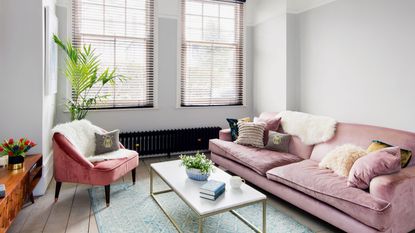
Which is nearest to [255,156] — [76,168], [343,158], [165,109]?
[343,158]

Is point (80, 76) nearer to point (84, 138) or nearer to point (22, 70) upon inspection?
point (22, 70)

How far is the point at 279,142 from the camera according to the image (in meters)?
3.73

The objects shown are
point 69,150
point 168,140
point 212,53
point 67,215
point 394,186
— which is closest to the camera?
point 394,186

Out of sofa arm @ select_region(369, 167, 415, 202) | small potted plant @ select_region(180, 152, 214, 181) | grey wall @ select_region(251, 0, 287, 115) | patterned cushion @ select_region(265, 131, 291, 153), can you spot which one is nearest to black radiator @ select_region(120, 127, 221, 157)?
grey wall @ select_region(251, 0, 287, 115)

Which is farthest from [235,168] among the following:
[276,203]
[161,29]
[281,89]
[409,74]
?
[161,29]

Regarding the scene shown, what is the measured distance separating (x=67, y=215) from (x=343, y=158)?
266 centimetres

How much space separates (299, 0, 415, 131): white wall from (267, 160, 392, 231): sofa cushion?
1.18 m

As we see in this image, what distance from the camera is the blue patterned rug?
2527 millimetres

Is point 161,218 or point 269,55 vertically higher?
point 269,55

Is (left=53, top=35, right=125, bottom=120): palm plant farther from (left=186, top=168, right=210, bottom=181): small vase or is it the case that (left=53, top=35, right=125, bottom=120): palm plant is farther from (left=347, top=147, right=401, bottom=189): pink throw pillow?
(left=347, top=147, right=401, bottom=189): pink throw pillow

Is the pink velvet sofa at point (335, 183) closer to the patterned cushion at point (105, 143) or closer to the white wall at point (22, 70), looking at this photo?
the patterned cushion at point (105, 143)

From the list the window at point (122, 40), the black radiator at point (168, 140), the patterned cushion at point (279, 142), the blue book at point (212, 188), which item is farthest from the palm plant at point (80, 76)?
the blue book at point (212, 188)

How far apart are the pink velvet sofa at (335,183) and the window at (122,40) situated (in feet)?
6.07

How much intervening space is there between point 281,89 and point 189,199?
3.08 m
